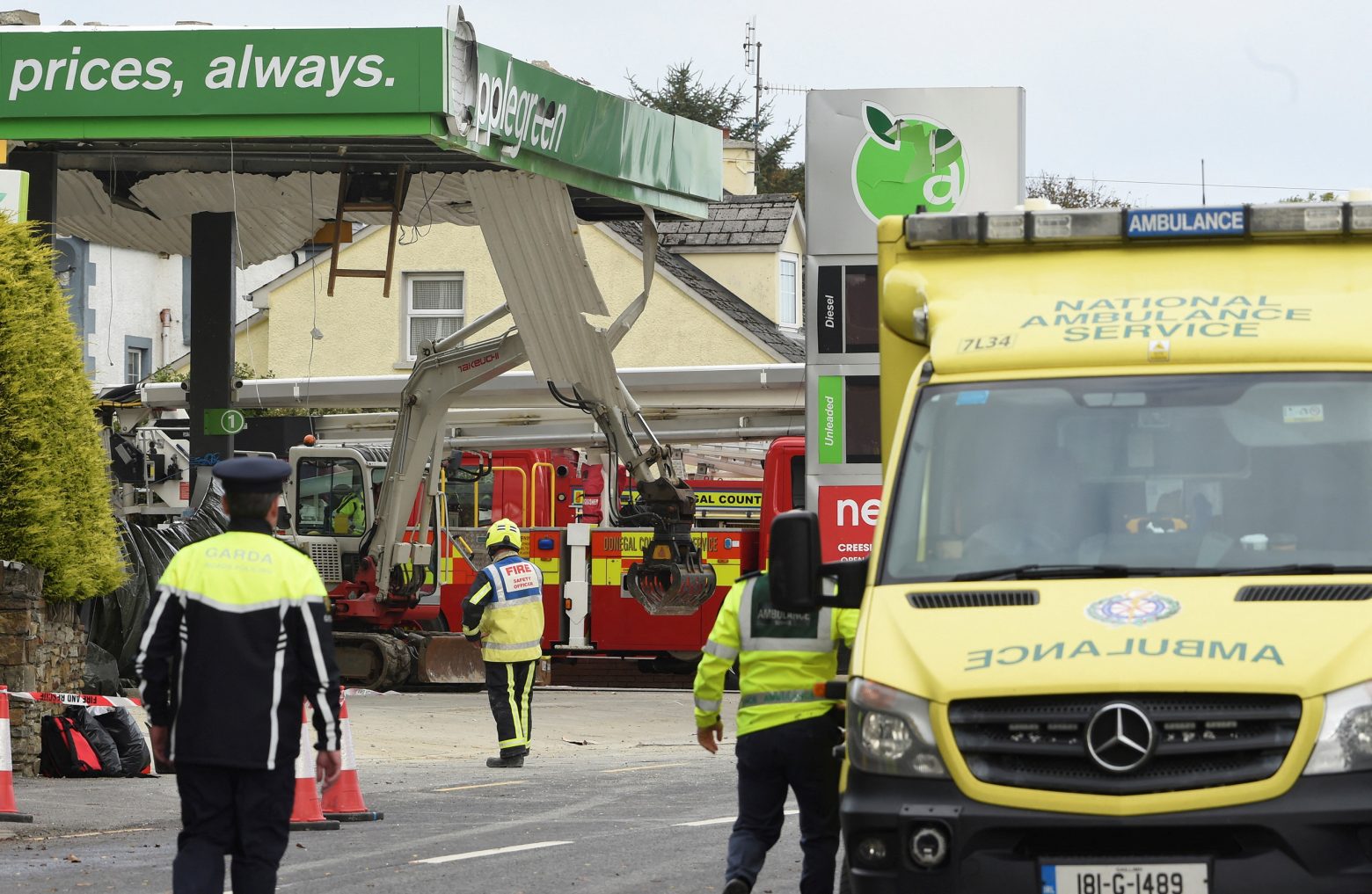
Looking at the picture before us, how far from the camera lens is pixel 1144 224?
812 centimetres

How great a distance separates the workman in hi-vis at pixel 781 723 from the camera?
859 centimetres

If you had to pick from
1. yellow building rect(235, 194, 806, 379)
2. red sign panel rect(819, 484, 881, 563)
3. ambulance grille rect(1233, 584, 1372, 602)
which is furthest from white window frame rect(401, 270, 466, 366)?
ambulance grille rect(1233, 584, 1372, 602)

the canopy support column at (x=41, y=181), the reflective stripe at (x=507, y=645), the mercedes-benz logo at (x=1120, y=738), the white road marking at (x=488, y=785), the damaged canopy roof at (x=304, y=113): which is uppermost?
the damaged canopy roof at (x=304, y=113)

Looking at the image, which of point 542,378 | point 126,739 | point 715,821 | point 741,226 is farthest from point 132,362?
point 715,821

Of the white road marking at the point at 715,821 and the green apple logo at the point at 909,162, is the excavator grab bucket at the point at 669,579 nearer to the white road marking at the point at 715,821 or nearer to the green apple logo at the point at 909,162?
the green apple logo at the point at 909,162

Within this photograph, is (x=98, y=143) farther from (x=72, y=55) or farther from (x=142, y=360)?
(x=142, y=360)

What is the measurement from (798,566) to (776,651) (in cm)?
112

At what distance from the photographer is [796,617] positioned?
8.59m

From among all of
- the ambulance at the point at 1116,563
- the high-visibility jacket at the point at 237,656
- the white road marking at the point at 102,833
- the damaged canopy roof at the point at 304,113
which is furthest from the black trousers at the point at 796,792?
the damaged canopy roof at the point at 304,113

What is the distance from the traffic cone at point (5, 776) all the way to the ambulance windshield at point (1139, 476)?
6.60 meters

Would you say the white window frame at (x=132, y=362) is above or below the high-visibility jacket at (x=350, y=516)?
above

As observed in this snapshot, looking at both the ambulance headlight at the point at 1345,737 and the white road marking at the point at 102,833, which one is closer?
the ambulance headlight at the point at 1345,737

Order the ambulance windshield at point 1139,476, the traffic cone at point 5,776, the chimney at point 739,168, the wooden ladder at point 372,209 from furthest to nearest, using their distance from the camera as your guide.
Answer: the chimney at point 739,168
the wooden ladder at point 372,209
the traffic cone at point 5,776
the ambulance windshield at point 1139,476

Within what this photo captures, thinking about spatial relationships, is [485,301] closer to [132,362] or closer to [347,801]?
[132,362]
